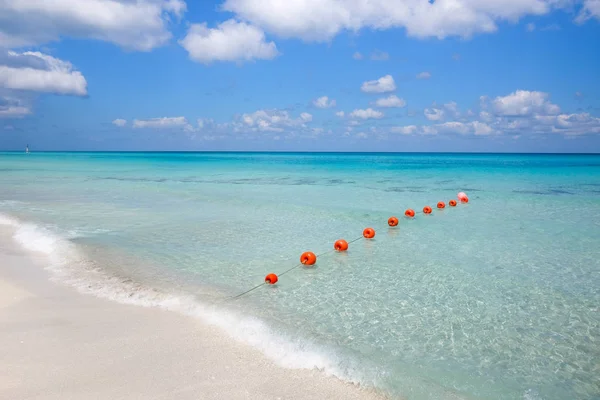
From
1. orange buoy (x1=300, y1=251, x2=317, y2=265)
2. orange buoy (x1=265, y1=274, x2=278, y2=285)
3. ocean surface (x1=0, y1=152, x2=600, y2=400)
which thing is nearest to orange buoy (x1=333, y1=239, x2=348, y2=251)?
ocean surface (x1=0, y1=152, x2=600, y2=400)

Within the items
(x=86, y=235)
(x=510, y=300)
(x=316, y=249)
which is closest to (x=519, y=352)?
(x=510, y=300)

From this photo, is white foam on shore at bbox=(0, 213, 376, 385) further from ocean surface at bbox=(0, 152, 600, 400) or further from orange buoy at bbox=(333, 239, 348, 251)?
orange buoy at bbox=(333, 239, 348, 251)

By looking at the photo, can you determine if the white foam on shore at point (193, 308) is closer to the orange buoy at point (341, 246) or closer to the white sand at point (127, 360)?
the white sand at point (127, 360)

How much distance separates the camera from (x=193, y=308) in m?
5.89

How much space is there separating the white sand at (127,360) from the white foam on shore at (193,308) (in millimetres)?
181

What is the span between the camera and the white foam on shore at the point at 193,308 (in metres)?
4.53

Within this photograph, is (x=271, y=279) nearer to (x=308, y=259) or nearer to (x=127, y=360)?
(x=308, y=259)

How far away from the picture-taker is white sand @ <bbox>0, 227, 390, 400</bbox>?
150 inches

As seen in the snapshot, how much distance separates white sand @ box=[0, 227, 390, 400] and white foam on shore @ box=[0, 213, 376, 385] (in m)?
0.18

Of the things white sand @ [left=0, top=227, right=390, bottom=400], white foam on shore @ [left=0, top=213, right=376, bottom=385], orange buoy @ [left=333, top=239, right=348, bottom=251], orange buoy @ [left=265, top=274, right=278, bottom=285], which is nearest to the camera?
white sand @ [left=0, top=227, right=390, bottom=400]

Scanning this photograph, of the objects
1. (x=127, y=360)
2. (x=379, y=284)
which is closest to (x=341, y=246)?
(x=379, y=284)

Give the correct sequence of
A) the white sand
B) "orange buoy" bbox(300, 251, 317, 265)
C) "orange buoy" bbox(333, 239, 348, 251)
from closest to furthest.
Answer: the white sand
"orange buoy" bbox(300, 251, 317, 265)
"orange buoy" bbox(333, 239, 348, 251)

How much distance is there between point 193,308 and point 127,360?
1628 millimetres

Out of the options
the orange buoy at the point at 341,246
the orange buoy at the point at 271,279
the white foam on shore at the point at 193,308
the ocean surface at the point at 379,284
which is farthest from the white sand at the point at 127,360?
the orange buoy at the point at 341,246
